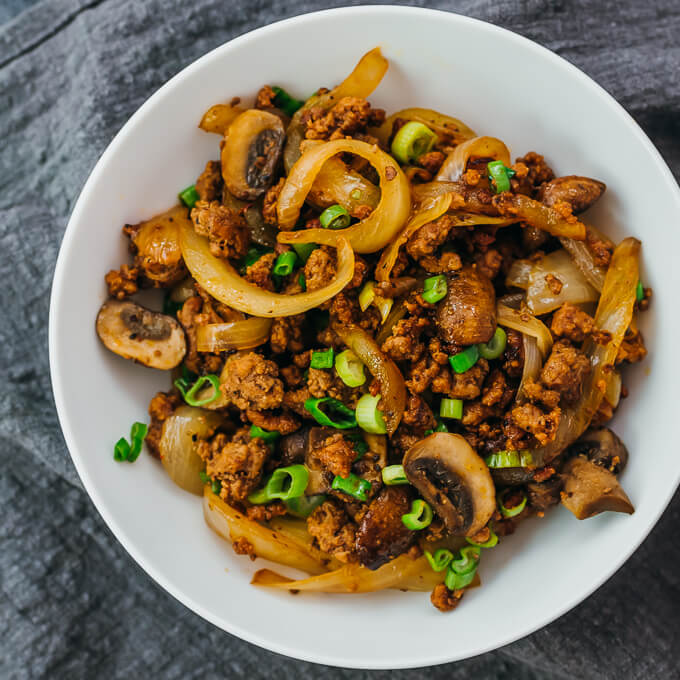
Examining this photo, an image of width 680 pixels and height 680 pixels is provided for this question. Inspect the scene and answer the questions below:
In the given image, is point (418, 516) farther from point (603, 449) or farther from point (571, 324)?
point (571, 324)

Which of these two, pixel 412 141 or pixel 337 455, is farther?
pixel 412 141

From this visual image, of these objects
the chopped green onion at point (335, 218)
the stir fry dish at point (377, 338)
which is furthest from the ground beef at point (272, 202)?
the chopped green onion at point (335, 218)

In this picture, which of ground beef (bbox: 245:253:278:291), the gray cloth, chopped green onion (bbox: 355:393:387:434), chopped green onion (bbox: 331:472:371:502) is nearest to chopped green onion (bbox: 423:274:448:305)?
chopped green onion (bbox: 355:393:387:434)

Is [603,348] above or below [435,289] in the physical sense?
below

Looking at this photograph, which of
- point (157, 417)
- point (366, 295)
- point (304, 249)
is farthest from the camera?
point (157, 417)

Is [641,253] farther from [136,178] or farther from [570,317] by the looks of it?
[136,178]

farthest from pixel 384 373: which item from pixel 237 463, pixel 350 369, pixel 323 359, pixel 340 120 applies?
pixel 340 120

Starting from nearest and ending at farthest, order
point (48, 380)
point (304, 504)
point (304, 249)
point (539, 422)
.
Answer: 1. point (539, 422)
2. point (304, 249)
3. point (304, 504)
4. point (48, 380)

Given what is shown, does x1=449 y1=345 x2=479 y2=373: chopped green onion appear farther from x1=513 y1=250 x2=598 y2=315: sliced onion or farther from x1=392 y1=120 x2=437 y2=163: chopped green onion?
x1=392 y1=120 x2=437 y2=163: chopped green onion
